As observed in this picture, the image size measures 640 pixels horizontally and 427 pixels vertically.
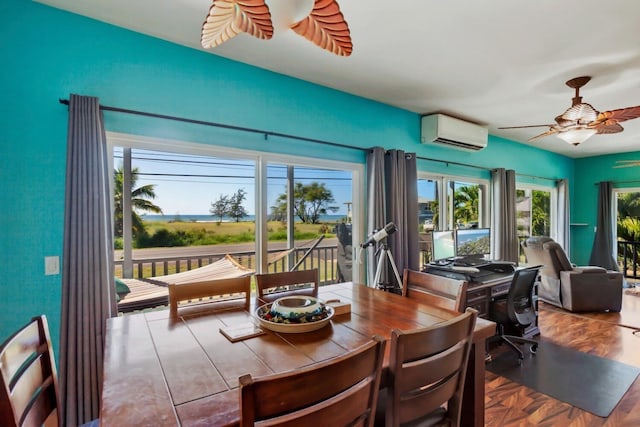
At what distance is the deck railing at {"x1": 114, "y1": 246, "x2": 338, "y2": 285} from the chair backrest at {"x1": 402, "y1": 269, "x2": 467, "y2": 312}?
1.13 m

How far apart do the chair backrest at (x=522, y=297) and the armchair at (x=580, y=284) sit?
1504mm

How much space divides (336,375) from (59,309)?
1.94m

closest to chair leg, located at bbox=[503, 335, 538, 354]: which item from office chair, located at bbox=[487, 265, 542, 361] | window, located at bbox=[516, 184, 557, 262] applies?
office chair, located at bbox=[487, 265, 542, 361]

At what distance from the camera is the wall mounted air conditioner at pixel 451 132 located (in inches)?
146

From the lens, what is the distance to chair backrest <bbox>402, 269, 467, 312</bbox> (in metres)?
1.72

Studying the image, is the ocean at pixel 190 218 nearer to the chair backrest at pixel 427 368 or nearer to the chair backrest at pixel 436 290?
the chair backrest at pixel 436 290

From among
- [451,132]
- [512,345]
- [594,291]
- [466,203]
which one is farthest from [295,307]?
[594,291]

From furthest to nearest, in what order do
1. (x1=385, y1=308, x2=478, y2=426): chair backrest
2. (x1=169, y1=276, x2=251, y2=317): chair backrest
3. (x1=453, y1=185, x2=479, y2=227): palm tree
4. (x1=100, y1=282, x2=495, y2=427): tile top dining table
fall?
(x1=453, y1=185, x2=479, y2=227): palm tree
(x1=169, y1=276, x2=251, y2=317): chair backrest
(x1=385, y1=308, x2=478, y2=426): chair backrest
(x1=100, y1=282, x2=495, y2=427): tile top dining table

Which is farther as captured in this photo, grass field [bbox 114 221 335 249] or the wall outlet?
grass field [bbox 114 221 335 249]

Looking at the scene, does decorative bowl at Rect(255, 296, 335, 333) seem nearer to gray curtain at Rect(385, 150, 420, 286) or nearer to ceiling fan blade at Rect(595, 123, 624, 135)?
gray curtain at Rect(385, 150, 420, 286)

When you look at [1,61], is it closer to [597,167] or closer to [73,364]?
[73,364]

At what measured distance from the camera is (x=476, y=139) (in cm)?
411

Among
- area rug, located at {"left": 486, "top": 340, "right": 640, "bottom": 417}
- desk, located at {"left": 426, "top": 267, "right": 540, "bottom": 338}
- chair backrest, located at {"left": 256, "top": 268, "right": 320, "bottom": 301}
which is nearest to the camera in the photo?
chair backrest, located at {"left": 256, "top": 268, "right": 320, "bottom": 301}

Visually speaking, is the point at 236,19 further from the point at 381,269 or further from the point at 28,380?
the point at 381,269
